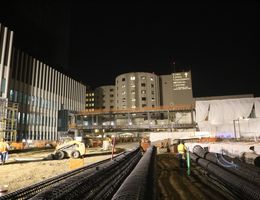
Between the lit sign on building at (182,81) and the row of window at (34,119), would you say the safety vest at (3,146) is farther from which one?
the lit sign on building at (182,81)

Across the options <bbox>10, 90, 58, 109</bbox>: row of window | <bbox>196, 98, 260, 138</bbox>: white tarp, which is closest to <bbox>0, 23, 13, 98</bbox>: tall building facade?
<bbox>10, 90, 58, 109</bbox>: row of window

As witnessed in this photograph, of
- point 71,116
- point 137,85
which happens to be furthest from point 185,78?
point 71,116

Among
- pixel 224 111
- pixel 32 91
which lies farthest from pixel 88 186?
pixel 224 111

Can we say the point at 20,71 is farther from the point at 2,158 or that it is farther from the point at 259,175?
the point at 259,175

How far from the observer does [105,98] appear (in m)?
116

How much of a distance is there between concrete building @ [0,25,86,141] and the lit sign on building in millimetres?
49183

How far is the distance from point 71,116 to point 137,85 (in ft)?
128

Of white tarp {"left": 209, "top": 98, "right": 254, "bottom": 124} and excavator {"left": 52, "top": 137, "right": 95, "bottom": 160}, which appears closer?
excavator {"left": 52, "top": 137, "right": 95, "bottom": 160}

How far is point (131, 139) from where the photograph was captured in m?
67.6

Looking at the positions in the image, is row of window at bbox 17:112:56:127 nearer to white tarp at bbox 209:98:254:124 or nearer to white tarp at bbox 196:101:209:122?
white tarp at bbox 196:101:209:122

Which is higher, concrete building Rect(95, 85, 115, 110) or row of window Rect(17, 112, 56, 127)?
concrete building Rect(95, 85, 115, 110)

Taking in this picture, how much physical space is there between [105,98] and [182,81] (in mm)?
41002

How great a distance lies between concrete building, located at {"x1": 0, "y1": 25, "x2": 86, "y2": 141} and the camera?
43666 mm

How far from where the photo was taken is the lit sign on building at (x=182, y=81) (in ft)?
317
